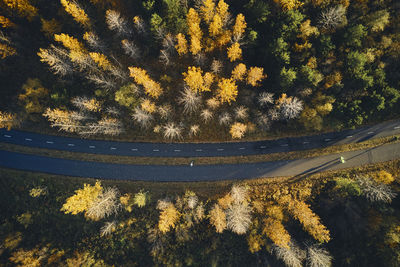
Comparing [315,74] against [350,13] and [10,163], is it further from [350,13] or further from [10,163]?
[10,163]

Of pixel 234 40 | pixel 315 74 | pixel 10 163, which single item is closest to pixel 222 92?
pixel 234 40

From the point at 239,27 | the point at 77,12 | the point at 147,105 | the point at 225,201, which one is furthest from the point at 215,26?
the point at 225,201

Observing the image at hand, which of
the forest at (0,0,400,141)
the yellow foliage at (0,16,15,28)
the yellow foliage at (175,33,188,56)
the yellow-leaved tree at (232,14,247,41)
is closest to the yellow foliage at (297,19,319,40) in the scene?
the forest at (0,0,400,141)

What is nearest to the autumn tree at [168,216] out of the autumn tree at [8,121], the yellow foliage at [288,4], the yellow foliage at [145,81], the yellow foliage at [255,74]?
the yellow foliage at [145,81]

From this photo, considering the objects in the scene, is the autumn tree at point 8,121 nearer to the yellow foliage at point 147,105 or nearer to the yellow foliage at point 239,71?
the yellow foliage at point 147,105

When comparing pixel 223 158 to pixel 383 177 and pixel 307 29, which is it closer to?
pixel 307 29

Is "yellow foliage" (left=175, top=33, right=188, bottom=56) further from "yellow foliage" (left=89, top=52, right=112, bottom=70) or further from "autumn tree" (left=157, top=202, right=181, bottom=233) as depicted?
"autumn tree" (left=157, top=202, right=181, bottom=233)
